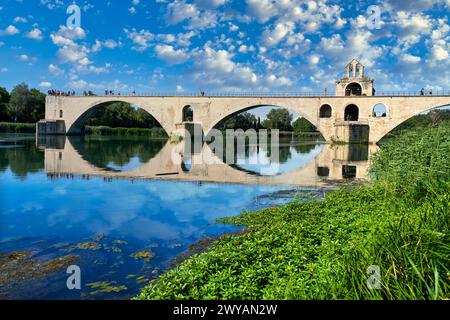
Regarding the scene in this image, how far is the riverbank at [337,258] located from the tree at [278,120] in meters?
73.0

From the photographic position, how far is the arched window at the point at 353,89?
1945 inches

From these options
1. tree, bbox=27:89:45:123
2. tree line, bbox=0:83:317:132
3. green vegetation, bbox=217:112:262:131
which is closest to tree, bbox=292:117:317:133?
tree line, bbox=0:83:317:132

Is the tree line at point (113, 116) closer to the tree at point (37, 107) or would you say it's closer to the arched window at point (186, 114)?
the tree at point (37, 107)

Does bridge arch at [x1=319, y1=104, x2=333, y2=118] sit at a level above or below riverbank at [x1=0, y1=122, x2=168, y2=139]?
above

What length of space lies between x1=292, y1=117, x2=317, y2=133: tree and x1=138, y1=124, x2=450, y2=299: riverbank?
75804mm

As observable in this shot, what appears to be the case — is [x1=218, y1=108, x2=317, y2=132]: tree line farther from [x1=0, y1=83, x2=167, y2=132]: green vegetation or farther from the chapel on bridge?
the chapel on bridge

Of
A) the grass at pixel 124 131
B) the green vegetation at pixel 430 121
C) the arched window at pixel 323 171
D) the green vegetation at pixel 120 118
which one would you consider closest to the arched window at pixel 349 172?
the arched window at pixel 323 171

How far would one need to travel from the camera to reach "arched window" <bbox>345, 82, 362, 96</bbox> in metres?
49.4

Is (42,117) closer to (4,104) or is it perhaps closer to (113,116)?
(4,104)

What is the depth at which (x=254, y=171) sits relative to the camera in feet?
60.3

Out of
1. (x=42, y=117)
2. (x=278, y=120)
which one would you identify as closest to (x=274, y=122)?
(x=278, y=120)

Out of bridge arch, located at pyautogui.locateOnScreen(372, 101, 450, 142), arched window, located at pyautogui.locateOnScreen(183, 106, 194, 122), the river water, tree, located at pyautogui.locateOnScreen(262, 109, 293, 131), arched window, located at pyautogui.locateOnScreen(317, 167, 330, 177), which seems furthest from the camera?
tree, located at pyautogui.locateOnScreen(262, 109, 293, 131)
